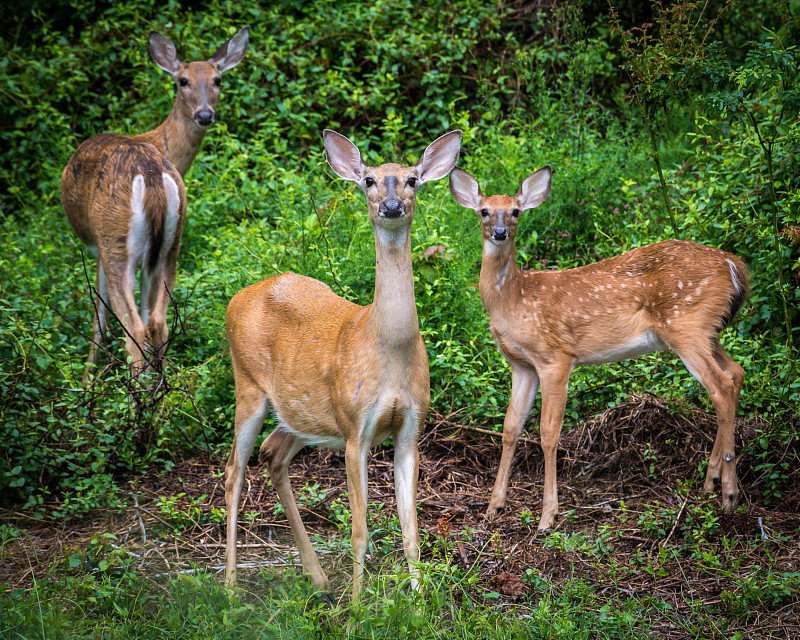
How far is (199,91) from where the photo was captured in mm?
8273

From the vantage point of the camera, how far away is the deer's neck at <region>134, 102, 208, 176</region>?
8.23m

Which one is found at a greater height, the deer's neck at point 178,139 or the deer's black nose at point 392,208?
the deer's black nose at point 392,208

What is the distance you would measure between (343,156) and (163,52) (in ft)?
Result: 14.8

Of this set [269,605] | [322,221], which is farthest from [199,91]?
[269,605]

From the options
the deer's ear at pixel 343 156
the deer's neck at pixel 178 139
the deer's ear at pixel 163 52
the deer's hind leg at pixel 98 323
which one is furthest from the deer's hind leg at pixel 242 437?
the deer's ear at pixel 163 52

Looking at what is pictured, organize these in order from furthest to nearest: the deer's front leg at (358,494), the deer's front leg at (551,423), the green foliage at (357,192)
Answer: the green foliage at (357,192), the deer's front leg at (551,423), the deer's front leg at (358,494)

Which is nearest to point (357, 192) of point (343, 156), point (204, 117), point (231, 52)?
point (204, 117)

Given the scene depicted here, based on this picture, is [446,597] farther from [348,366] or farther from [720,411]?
[720,411]

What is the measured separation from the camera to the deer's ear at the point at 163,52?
8.49 meters

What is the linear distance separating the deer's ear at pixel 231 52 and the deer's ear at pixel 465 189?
349 centimetres

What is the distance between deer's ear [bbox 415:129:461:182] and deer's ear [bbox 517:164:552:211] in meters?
1.42

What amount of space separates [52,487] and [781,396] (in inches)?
182

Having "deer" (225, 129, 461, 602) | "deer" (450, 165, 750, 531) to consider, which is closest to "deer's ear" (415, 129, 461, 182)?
"deer" (225, 129, 461, 602)

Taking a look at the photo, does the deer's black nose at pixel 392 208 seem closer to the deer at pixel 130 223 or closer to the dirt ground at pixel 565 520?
the dirt ground at pixel 565 520
